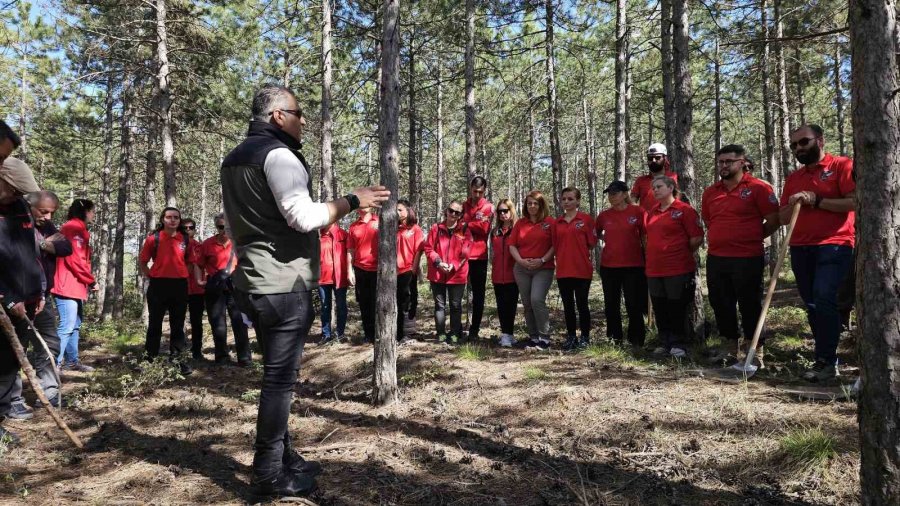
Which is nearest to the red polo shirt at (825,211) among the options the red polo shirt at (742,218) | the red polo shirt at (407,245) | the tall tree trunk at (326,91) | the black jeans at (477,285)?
the red polo shirt at (742,218)

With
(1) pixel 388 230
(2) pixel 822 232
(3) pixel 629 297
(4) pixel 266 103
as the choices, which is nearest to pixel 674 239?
(3) pixel 629 297

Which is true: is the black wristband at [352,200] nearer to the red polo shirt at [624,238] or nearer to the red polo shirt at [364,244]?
the red polo shirt at [624,238]

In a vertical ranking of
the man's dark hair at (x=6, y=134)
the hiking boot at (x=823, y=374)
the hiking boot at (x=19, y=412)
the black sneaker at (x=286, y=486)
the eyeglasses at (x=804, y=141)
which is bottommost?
the hiking boot at (x=19, y=412)

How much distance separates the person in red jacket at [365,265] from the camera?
25.1 feet

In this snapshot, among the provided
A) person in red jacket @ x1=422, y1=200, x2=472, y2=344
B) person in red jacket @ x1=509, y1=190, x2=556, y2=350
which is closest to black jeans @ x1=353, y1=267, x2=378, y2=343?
person in red jacket @ x1=422, y1=200, x2=472, y2=344

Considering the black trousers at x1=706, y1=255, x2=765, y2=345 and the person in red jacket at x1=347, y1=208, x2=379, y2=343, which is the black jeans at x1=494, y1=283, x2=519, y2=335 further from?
the black trousers at x1=706, y1=255, x2=765, y2=345

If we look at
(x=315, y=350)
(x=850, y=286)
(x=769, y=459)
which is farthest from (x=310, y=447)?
(x=850, y=286)

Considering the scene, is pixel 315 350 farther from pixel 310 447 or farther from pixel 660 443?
pixel 660 443

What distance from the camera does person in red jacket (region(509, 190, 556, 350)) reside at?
6.74 m

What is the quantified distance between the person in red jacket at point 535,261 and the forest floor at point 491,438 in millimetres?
812

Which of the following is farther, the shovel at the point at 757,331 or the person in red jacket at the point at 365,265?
the person in red jacket at the point at 365,265

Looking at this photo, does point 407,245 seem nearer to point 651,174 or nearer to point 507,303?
point 507,303

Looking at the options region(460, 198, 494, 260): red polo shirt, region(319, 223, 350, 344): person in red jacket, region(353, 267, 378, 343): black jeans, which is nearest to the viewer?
region(460, 198, 494, 260): red polo shirt

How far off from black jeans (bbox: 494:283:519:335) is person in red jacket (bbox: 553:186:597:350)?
0.76 metres
